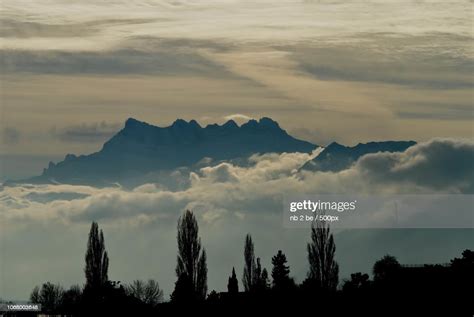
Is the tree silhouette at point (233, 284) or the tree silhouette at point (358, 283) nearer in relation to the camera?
the tree silhouette at point (358, 283)

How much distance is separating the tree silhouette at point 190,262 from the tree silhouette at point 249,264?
7726 mm

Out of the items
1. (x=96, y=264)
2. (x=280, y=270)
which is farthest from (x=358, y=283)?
(x=96, y=264)

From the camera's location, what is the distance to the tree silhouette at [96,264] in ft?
289

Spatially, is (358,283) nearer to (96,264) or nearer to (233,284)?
(233,284)

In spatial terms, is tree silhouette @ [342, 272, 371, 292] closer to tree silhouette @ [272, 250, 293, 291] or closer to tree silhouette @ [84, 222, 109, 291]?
tree silhouette @ [272, 250, 293, 291]

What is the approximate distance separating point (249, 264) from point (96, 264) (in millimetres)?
14856

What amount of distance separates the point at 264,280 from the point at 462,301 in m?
26.4

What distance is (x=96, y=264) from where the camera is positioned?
8919 cm

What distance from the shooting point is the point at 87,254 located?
3543 inches

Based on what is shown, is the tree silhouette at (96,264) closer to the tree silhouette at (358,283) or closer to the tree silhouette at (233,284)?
the tree silhouette at (233,284)

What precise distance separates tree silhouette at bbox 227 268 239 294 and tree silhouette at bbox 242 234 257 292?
331 cm

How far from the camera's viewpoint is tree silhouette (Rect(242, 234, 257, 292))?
96.7 meters

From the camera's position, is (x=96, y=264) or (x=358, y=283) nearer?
(x=96, y=264)

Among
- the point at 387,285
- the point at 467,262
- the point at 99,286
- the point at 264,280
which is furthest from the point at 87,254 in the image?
the point at 467,262
